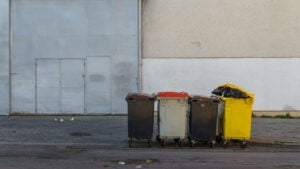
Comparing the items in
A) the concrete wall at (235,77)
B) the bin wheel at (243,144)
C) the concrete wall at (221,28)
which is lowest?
the bin wheel at (243,144)

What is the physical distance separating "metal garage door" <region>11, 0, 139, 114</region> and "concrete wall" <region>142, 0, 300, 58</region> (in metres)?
0.76

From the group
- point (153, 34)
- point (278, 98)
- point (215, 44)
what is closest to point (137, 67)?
point (153, 34)

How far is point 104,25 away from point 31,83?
10.8 feet

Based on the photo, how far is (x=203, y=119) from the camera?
39.9ft

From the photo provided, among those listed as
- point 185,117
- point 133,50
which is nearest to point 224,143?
point 185,117

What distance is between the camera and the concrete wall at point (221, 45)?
1812 centimetres

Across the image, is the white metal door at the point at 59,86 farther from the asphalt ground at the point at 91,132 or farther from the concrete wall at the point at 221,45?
the concrete wall at the point at 221,45

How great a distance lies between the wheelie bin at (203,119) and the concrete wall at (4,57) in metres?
8.37

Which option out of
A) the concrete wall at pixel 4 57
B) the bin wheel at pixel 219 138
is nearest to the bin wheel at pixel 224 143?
the bin wheel at pixel 219 138

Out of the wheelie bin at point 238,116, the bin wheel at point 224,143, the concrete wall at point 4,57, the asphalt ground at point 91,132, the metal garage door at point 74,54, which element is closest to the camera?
the wheelie bin at point 238,116

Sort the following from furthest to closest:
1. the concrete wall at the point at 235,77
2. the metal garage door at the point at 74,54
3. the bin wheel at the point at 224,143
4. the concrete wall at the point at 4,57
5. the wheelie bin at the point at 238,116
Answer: the concrete wall at the point at 235,77
the metal garage door at the point at 74,54
the concrete wall at the point at 4,57
the bin wheel at the point at 224,143
the wheelie bin at the point at 238,116

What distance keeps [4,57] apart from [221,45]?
7.67 m

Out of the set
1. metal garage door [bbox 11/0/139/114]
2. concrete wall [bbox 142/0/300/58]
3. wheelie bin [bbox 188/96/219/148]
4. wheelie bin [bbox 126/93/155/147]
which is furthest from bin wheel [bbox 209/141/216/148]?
concrete wall [bbox 142/0/300/58]

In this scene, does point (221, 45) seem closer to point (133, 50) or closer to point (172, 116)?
point (133, 50)
